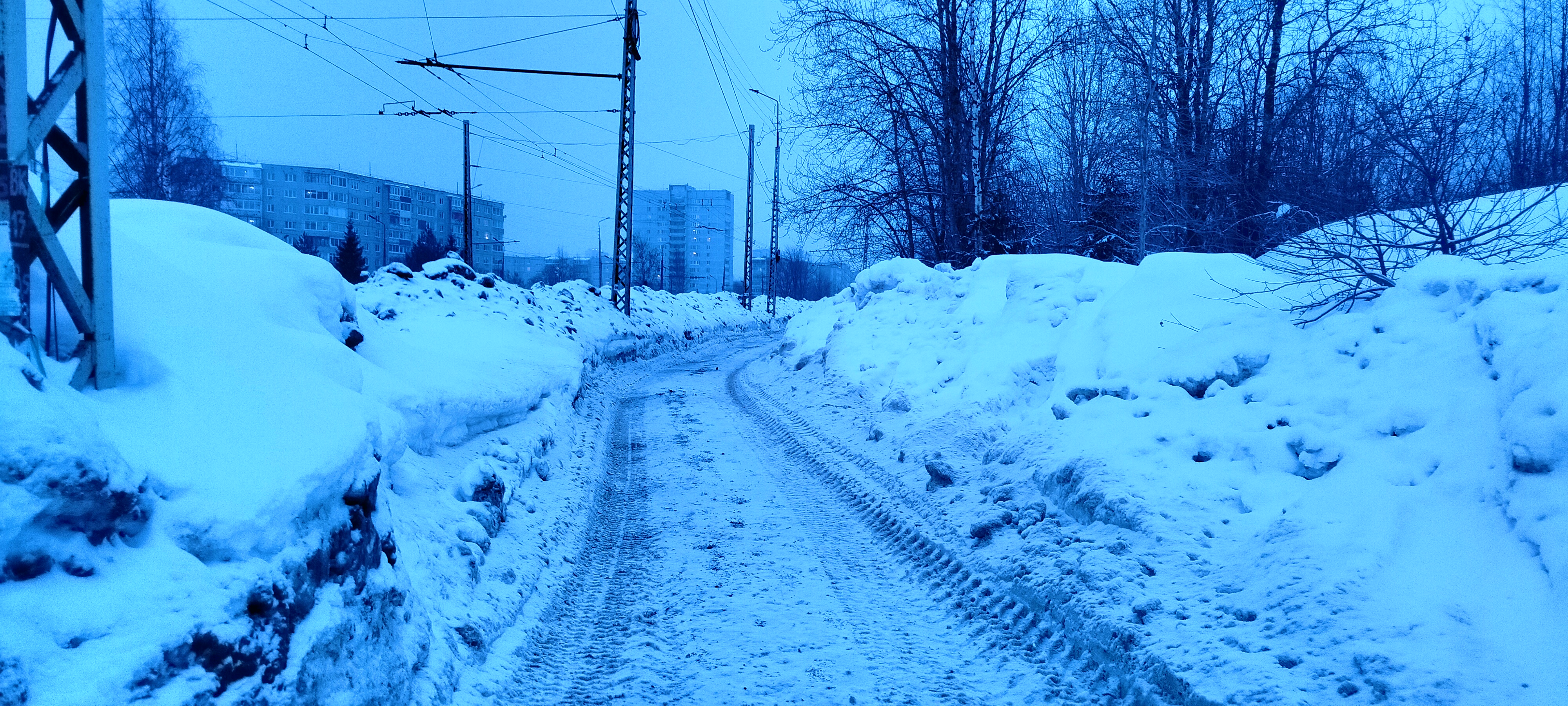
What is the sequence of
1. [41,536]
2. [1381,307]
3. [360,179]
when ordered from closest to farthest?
[41,536] < [1381,307] < [360,179]

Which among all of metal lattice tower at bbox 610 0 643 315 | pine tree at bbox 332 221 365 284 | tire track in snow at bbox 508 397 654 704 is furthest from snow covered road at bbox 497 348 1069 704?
pine tree at bbox 332 221 365 284

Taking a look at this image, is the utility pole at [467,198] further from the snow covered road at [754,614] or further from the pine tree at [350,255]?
the snow covered road at [754,614]

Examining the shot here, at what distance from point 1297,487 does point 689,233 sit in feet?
269

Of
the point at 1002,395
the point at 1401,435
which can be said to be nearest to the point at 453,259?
the point at 1002,395

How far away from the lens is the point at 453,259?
15773 millimetres

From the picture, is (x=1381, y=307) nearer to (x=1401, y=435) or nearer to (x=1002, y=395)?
(x=1401, y=435)

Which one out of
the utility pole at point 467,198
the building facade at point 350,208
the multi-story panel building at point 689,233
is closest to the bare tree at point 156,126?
the utility pole at point 467,198

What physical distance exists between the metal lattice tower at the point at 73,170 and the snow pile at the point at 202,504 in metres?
0.21

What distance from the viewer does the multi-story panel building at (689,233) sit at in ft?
248

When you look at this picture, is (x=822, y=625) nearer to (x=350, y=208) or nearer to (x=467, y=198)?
(x=467, y=198)

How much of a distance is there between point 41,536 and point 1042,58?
60.7 feet

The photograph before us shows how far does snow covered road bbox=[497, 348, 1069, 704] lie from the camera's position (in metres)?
4.05

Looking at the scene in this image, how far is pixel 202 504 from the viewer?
2.86 m

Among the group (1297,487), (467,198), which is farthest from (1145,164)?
(467,198)
